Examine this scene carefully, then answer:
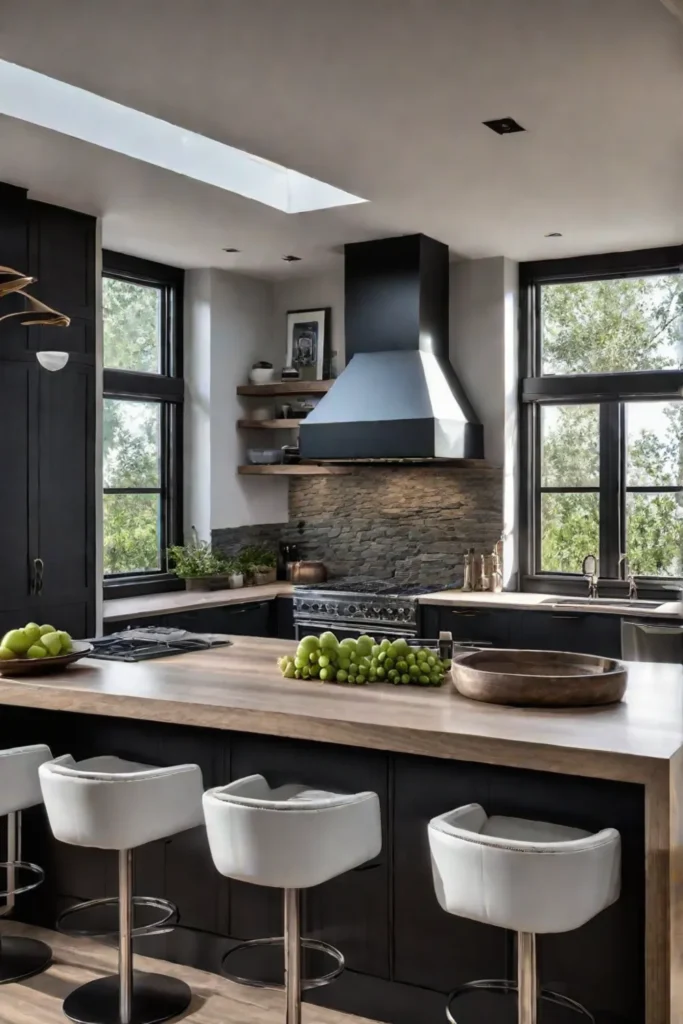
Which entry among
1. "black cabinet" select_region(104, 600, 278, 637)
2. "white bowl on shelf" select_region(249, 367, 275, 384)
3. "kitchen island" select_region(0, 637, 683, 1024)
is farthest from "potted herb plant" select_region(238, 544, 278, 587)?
"kitchen island" select_region(0, 637, 683, 1024)

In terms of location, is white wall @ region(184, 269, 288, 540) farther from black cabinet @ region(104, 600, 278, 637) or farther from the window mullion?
the window mullion

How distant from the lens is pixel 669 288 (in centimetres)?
649

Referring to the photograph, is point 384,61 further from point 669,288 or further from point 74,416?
point 669,288

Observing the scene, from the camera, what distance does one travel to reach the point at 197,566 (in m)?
6.92

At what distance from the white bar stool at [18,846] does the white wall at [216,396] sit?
11.3 feet

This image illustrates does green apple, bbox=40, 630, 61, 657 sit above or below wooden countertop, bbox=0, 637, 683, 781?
above

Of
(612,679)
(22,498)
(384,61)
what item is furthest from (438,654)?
(22,498)

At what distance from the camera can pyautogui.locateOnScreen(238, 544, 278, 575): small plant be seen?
23.6ft

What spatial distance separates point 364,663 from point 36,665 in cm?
115

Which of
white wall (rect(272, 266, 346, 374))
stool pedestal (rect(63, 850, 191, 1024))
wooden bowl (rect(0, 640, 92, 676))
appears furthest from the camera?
white wall (rect(272, 266, 346, 374))

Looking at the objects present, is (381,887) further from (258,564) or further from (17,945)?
(258,564)

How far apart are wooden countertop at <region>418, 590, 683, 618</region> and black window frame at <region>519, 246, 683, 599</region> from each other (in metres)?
0.35

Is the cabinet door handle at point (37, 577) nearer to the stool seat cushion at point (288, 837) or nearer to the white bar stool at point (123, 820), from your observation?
the white bar stool at point (123, 820)

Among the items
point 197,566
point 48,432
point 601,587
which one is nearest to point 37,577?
point 48,432
